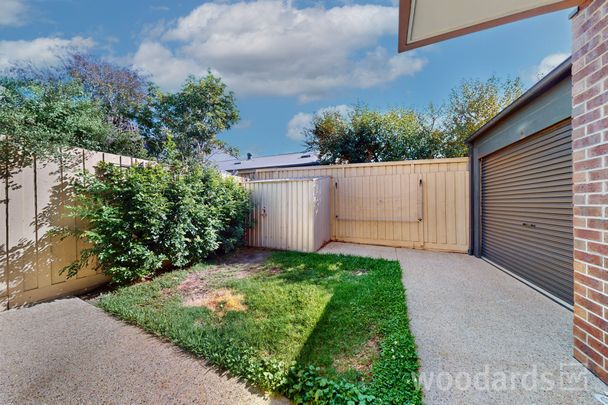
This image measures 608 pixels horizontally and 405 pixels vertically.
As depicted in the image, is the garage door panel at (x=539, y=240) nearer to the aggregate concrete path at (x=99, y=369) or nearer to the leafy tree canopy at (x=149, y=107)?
the aggregate concrete path at (x=99, y=369)

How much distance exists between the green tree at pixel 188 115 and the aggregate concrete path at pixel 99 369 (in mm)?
7536

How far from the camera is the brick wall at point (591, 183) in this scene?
64.1 inches

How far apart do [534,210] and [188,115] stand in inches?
416

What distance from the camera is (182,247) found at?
4.22 m

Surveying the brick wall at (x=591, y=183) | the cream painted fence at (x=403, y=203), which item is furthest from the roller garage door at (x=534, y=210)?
the brick wall at (x=591, y=183)

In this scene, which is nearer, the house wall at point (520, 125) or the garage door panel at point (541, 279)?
the house wall at point (520, 125)

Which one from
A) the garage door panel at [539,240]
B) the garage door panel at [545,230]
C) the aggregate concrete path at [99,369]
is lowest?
the aggregate concrete path at [99,369]

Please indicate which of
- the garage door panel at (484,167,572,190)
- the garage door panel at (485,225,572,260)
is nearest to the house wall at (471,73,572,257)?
the garage door panel at (484,167,572,190)

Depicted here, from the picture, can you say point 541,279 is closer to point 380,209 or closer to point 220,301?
point 380,209

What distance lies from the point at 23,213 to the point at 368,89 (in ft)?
31.2

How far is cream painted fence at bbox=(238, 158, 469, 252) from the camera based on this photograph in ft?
18.8

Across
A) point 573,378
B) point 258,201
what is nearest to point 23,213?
point 258,201

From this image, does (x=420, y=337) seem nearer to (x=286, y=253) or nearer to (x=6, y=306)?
(x=286, y=253)

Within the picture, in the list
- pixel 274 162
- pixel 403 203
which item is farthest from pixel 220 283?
pixel 274 162
